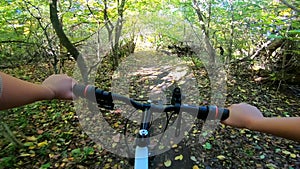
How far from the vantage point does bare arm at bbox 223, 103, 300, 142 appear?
0.65m

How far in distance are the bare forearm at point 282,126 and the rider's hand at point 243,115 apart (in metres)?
0.03

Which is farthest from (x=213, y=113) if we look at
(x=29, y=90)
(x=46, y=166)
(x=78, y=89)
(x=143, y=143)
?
(x=46, y=166)

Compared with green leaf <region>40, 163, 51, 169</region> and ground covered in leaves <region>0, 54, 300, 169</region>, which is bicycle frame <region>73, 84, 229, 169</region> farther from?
green leaf <region>40, 163, 51, 169</region>

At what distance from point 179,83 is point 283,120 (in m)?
5.01

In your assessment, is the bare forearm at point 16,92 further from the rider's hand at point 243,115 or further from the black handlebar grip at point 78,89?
the rider's hand at point 243,115

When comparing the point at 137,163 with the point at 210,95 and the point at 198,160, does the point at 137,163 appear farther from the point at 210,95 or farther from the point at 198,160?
the point at 210,95

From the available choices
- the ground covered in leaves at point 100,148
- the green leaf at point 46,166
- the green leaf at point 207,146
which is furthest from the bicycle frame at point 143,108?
the green leaf at point 207,146

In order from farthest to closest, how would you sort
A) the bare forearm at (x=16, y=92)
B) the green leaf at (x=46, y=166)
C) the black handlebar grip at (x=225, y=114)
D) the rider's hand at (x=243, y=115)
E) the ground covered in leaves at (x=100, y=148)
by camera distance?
1. the ground covered in leaves at (x=100, y=148)
2. the green leaf at (x=46, y=166)
3. the black handlebar grip at (x=225, y=114)
4. the rider's hand at (x=243, y=115)
5. the bare forearm at (x=16, y=92)

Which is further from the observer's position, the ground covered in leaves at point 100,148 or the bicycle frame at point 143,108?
the ground covered in leaves at point 100,148

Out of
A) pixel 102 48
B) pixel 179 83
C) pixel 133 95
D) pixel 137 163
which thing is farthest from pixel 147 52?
pixel 137 163

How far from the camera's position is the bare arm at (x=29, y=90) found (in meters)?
0.64

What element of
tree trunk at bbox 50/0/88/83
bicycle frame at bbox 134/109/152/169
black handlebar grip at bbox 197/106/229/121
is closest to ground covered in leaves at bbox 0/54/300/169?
tree trunk at bbox 50/0/88/83

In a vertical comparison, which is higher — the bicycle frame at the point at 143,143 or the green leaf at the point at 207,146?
the bicycle frame at the point at 143,143

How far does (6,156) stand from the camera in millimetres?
2793
